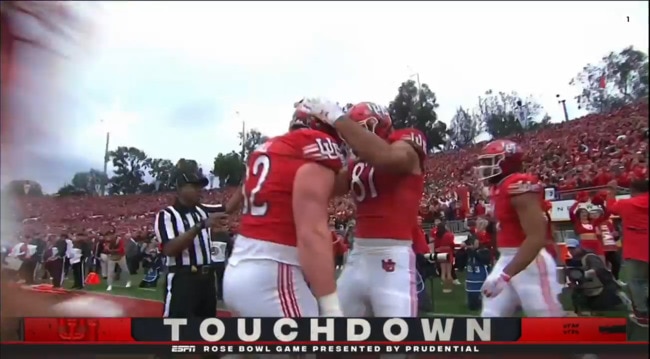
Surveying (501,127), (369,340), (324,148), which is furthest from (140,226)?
(501,127)

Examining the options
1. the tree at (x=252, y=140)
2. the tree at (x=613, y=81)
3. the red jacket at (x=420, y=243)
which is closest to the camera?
the tree at (x=613, y=81)

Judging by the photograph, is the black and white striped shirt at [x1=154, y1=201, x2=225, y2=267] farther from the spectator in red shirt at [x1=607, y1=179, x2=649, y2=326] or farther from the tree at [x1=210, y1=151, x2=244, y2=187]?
→ the spectator in red shirt at [x1=607, y1=179, x2=649, y2=326]

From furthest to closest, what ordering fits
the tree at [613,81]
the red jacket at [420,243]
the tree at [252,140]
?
1. the red jacket at [420,243]
2. the tree at [252,140]
3. the tree at [613,81]

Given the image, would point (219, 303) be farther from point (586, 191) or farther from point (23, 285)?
point (586, 191)

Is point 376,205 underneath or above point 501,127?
underneath

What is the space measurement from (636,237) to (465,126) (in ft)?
Answer: 2.38

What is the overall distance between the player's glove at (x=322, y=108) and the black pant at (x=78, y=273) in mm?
973

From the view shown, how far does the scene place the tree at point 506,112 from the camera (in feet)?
9.89

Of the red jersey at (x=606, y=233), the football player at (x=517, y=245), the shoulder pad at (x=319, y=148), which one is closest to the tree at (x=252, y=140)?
the shoulder pad at (x=319, y=148)

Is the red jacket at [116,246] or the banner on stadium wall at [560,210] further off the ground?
the banner on stadium wall at [560,210]

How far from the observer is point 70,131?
2998 mm

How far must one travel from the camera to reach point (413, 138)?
120 inches

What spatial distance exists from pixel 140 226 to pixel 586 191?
5.37 ft

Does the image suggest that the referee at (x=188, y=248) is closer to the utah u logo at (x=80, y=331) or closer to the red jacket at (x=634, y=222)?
the utah u logo at (x=80, y=331)
